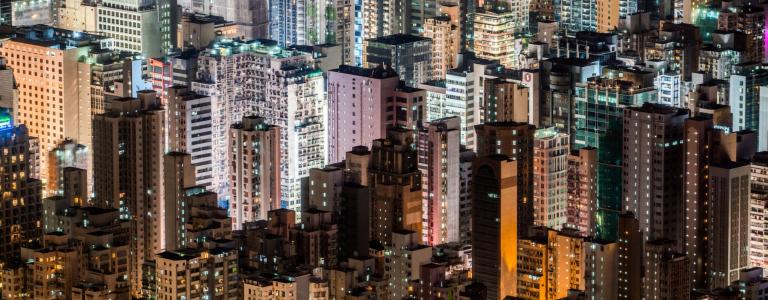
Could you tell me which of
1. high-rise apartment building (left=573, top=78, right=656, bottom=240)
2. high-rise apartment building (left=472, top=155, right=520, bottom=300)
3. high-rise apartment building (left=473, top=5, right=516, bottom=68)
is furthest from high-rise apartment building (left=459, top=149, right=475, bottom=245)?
high-rise apartment building (left=473, top=5, right=516, bottom=68)

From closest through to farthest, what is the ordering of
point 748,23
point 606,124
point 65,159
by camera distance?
point 65,159, point 606,124, point 748,23

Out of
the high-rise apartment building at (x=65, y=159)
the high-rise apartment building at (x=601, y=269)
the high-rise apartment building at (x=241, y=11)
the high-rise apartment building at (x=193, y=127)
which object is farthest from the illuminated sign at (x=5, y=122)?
the high-rise apartment building at (x=241, y=11)

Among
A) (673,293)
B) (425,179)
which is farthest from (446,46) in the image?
(673,293)

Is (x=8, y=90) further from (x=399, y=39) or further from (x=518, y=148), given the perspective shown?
(x=399, y=39)

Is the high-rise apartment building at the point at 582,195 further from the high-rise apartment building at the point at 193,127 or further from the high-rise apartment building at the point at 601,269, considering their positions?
the high-rise apartment building at the point at 193,127

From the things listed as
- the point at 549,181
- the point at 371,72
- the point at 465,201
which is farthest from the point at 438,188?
the point at 371,72

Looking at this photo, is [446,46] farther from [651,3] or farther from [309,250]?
[309,250]
